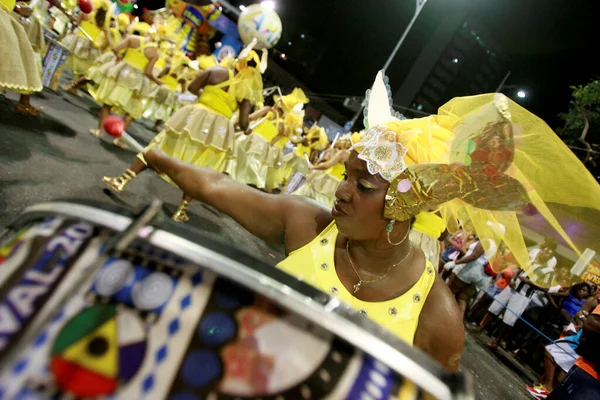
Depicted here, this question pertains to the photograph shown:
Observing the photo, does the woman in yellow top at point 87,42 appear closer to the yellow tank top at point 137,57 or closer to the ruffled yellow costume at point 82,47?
the ruffled yellow costume at point 82,47

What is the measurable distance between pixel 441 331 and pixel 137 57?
8260 millimetres

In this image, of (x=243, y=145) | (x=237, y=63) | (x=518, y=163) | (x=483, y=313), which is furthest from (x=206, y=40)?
(x=518, y=163)

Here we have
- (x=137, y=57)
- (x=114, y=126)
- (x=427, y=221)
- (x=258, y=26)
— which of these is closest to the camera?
(x=114, y=126)

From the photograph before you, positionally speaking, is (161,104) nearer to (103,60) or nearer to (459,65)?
(103,60)

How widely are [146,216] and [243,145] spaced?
870 cm

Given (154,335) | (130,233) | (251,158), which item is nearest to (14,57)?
(130,233)

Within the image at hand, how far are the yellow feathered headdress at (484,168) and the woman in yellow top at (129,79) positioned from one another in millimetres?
6707

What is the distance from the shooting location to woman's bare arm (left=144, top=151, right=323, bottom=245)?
1688mm

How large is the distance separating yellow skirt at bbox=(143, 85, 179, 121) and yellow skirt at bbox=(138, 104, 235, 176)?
657 cm

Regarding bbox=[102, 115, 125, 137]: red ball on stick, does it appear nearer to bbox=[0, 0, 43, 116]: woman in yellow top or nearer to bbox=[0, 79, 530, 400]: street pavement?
bbox=[0, 79, 530, 400]: street pavement

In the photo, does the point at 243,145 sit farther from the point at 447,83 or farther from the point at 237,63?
the point at 447,83

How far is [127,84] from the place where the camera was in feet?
24.3

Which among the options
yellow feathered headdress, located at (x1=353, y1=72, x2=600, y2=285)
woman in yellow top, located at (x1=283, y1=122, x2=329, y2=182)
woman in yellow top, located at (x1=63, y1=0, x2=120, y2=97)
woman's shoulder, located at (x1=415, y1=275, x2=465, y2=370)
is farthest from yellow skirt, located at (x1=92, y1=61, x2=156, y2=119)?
woman's shoulder, located at (x1=415, y1=275, x2=465, y2=370)

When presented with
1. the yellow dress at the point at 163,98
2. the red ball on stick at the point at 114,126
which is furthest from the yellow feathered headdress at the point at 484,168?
the yellow dress at the point at 163,98
